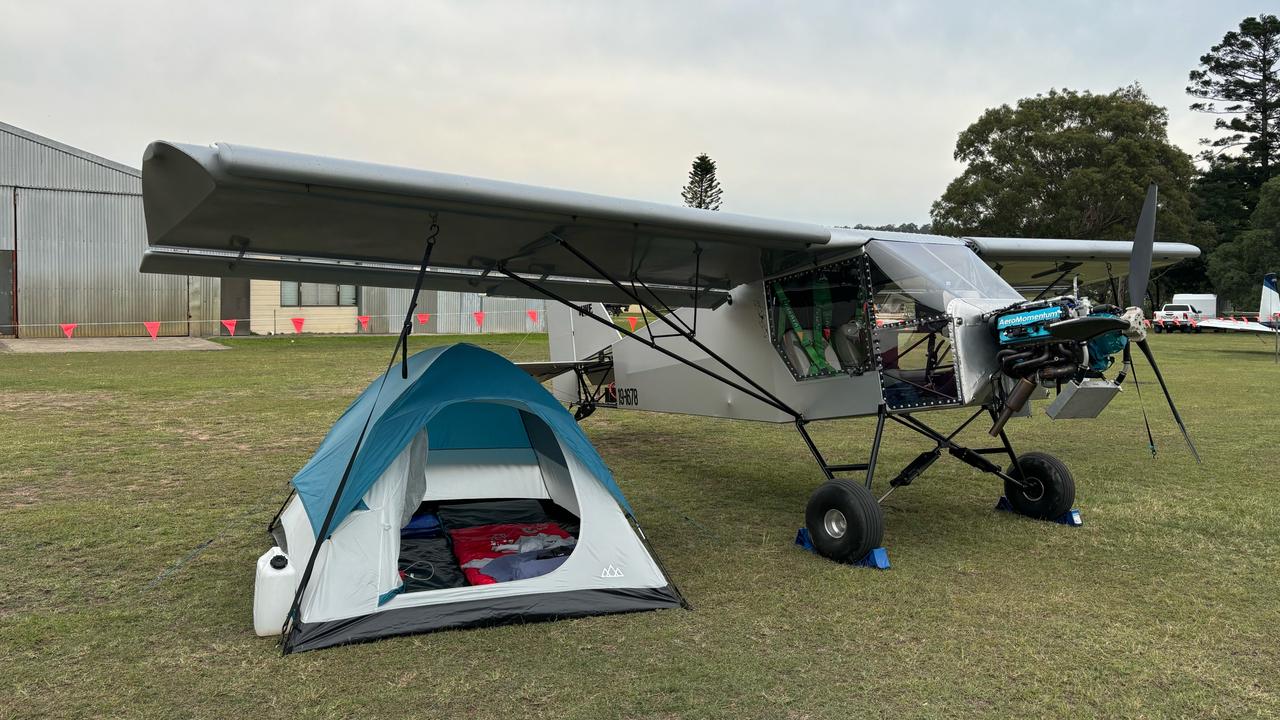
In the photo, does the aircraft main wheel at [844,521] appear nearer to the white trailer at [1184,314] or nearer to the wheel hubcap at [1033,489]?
the wheel hubcap at [1033,489]

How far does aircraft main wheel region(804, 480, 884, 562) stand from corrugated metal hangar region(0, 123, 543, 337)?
29819 mm

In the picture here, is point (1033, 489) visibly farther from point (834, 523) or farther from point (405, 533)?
point (405, 533)

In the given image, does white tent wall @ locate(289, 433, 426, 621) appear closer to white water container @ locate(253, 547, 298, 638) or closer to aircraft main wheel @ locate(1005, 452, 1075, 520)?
white water container @ locate(253, 547, 298, 638)

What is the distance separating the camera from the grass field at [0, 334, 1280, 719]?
3.94m

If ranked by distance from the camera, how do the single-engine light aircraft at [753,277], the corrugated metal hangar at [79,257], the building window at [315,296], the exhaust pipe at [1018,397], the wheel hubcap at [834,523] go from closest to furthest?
the single-engine light aircraft at [753,277], the exhaust pipe at [1018,397], the wheel hubcap at [834,523], the corrugated metal hangar at [79,257], the building window at [315,296]

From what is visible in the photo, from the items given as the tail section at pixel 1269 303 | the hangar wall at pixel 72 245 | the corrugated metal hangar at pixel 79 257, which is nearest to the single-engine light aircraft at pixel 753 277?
the hangar wall at pixel 72 245

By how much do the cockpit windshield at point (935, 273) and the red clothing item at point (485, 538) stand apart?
10.6 feet

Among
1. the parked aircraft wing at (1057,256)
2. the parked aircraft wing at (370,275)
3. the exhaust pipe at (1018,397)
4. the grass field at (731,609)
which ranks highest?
the parked aircraft wing at (1057,256)

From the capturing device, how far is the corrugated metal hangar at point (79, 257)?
92.0ft

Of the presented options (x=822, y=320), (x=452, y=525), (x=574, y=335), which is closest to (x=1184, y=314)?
(x=574, y=335)

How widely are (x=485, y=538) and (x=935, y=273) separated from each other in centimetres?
396

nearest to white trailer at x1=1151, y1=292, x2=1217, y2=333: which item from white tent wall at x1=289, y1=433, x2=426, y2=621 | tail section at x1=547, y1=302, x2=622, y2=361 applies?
tail section at x1=547, y1=302, x2=622, y2=361

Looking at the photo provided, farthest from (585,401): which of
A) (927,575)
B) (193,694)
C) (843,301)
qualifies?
(193,694)

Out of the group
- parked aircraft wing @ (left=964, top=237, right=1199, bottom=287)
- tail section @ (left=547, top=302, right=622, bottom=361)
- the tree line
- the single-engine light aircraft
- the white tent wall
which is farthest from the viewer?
the tree line
